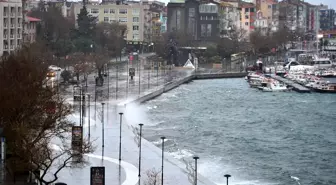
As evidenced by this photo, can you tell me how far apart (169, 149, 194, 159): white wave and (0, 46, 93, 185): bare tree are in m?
3.85

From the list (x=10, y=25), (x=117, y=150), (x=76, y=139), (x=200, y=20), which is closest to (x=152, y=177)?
(x=76, y=139)

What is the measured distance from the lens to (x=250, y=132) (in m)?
40.5

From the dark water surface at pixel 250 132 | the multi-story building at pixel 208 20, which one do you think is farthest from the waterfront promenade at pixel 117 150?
the multi-story building at pixel 208 20

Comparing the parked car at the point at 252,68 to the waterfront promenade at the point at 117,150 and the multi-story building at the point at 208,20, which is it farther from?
the waterfront promenade at the point at 117,150

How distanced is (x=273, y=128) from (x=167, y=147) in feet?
30.5

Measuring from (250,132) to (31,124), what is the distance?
53.7 feet

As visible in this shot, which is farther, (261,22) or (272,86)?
(261,22)

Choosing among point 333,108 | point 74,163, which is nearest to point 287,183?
point 74,163

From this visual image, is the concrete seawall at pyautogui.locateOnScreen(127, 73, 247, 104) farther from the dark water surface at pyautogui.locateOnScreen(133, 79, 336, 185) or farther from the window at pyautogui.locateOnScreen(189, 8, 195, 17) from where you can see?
the window at pyautogui.locateOnScreen(189, 8, 195, 17)

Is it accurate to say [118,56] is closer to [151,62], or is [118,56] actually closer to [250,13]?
[151,62]

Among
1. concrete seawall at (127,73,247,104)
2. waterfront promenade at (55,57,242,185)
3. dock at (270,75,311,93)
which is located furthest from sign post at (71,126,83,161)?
dock at (270,75,311,93)

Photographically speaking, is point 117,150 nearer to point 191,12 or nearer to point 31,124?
point 31,124

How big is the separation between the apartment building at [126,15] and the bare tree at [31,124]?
6588cm

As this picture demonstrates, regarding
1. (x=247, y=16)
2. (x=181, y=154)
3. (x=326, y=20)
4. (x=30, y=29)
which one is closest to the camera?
(x=181, y=154)
